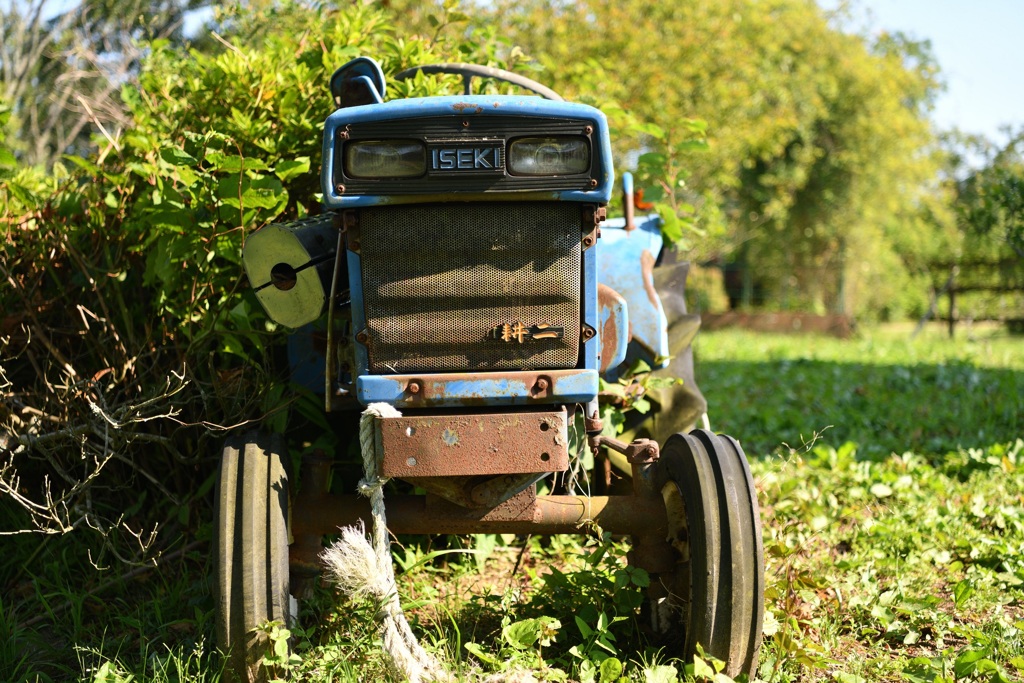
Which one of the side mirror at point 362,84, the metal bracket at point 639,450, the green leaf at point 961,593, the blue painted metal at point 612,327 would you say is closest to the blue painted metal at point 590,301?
the blue painted metal at point 612,327

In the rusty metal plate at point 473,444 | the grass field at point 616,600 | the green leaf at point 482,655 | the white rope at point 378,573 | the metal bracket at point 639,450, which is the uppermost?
the rusty metal plate at point 473,444

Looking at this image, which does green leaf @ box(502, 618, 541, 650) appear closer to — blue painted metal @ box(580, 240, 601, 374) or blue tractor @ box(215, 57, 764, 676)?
blue tractor @ box(215, 57, 764, 676)

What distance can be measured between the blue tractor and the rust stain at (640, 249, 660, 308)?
0.71 m

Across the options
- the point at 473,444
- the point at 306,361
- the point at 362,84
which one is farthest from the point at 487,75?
the point at 473,444

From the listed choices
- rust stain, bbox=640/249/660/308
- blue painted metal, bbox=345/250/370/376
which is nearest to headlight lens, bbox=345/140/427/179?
blue painted metal, bbox=345/250/370/376

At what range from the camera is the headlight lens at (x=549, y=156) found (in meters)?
2.62

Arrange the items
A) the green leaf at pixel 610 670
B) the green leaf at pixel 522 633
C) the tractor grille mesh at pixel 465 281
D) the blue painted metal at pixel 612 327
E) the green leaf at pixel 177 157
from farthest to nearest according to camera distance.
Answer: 1. the green leaf at pixel 177 157
2. the blue painted metal at pixel 612 327
3. the green leaf at pixel 522 633
4. the green leaf at pixel 610 670
5. the tractor grille mesh at pixel 465 281

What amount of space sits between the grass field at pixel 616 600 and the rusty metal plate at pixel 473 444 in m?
0.56

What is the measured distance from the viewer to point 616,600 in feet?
10.2

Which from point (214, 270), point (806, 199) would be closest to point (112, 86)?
point (214, 270)

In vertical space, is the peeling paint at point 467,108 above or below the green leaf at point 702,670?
above

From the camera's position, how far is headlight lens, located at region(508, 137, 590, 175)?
2.62m

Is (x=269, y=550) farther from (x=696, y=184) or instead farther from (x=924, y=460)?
(x=696, y=184)

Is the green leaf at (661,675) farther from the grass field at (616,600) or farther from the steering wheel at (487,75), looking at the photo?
the steering wheel at (487,75)
